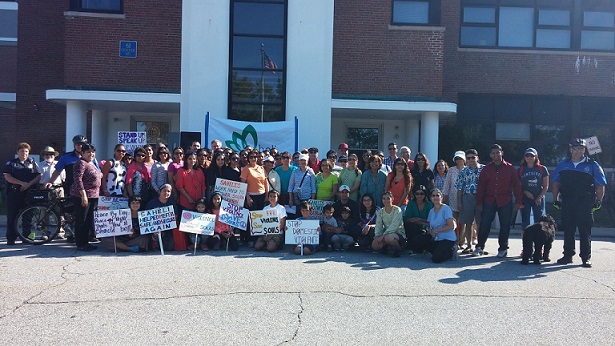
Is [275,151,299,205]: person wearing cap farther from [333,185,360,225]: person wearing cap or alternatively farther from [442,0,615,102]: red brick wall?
[442,0,615,102]: red brick wall

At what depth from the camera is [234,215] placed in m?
9.95

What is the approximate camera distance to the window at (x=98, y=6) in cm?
1686

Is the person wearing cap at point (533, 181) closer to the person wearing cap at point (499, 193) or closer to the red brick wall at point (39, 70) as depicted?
the person wearing cap at point (499, 193)

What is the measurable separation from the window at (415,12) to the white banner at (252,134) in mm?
5702

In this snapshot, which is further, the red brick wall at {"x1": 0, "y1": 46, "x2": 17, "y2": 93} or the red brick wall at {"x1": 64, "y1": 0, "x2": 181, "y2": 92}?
the red brick wall at {"x1": 0, "y1": 46, "x2": 17, "y2": 93}

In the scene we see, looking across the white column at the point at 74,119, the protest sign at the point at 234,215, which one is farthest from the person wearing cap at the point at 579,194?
the white column at the point at 74,119

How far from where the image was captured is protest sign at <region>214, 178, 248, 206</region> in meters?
10.1

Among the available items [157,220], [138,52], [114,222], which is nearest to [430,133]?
[138,52]

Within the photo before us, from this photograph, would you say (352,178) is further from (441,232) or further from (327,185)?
(441,232)

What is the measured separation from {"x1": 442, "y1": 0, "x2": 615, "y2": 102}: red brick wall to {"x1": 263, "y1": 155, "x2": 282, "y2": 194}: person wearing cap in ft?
38.7

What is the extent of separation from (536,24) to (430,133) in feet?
24.6

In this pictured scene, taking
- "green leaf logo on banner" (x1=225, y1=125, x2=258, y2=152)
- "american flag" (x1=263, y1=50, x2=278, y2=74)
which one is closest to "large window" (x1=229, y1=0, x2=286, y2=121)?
"american flag" (x1=263, y1=50, x2=278, y2=74)

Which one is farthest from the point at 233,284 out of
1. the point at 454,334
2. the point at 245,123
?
the point at 245,123

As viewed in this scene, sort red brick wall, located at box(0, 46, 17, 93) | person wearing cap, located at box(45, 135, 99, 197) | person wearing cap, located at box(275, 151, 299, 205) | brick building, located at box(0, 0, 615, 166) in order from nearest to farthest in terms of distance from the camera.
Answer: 1. person wearing cap, located at box(45, 135, 99, 197)
2. person wearing cap, located at box(275, 151, 299, 205)
3. brick building, located at box(0, 0, 615, 166)
4. red brick wall, located at box(0, 46, 17, 93)
